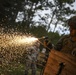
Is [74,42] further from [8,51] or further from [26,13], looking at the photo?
[26,13]

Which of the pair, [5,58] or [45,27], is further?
[45,27]

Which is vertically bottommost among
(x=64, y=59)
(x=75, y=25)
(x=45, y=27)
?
(x=45, y=27)

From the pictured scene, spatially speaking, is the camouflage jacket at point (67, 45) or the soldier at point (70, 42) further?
the camouflage jacket at point (67, 45)

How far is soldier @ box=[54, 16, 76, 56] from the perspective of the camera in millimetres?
6739

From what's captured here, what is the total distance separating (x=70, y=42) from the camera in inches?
277

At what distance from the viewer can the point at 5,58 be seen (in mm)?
20125

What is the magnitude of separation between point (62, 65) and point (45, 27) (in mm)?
51276

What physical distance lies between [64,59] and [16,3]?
99.9ft

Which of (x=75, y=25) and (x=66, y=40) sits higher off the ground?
(x=75, y=25)

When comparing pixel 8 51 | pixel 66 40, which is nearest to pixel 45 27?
pixel 8 51

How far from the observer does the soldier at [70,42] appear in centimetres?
674

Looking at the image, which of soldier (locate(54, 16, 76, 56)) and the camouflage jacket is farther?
the camouflage jacket

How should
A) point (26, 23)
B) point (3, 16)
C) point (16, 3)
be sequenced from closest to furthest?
1. point (3, 16)
2. point (16, 3)
3. point (26, 23)

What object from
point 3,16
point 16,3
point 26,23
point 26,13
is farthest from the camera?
point 26,13
